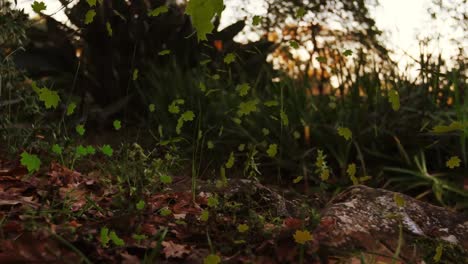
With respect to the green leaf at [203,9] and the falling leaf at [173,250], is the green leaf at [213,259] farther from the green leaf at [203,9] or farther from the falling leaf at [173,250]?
the green leaf at [203,9]

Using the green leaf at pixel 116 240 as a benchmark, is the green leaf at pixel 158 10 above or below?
above

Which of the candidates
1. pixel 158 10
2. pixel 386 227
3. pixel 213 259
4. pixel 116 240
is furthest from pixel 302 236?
pixel 158 10

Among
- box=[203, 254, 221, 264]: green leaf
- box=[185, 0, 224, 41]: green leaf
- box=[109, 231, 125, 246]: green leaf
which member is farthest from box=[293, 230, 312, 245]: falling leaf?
box=[185, 0, 224, 41]: green leaf

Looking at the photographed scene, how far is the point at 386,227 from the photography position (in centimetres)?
274

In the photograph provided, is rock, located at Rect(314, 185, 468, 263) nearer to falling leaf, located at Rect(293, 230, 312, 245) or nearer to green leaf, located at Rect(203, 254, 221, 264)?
falling leaf, located at Rect(293, 230, 312, 245)

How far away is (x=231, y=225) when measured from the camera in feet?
8.43

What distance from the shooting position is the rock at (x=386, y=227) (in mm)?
2484

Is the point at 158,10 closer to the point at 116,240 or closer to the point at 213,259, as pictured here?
the point at 116,240

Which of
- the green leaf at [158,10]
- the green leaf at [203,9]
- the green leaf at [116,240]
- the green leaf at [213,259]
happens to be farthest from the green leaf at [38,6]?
the green leaf at [213,259]

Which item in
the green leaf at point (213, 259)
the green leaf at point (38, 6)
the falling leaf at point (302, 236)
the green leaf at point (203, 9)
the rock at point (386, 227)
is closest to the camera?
the green leaf at point (203, 9)

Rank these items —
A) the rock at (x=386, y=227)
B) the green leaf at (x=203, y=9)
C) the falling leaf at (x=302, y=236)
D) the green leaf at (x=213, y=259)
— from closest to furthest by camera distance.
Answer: the green leaf at (x=203, y=9)
the green leaf at (x=213, y=259)
the falling leaf at (x=302, y=236)
the rock at (x=386, y=227)

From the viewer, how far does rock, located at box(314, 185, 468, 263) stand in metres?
2.48

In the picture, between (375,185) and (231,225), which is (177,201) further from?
(375,185)

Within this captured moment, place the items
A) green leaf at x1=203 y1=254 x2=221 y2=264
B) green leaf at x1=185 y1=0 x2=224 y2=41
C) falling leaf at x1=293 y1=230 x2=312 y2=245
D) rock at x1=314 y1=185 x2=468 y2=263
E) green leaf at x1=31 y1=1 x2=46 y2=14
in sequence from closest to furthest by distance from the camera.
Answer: green leaf at x1=185 y1=0 x2=224 y2=41 → green leaf at x1=203 y1=254 x2=221 y2=264 → falling leaf at x1=293 y1=230 x2=312 y2=245 → rock at x1=314 y1=185 x2=468 y2=263 → green leaf at x1=31 y1=1 x2=46 y2=14
